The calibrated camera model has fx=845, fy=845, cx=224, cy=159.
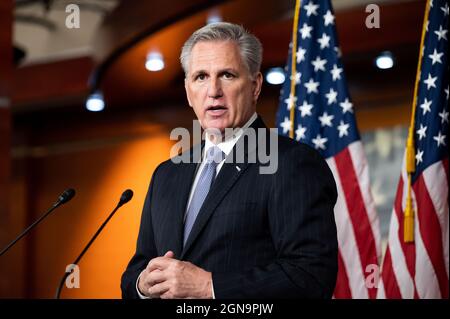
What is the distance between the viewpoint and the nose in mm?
2275

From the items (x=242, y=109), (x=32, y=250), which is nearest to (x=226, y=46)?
(x=242, y=109)

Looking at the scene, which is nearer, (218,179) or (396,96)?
(218,179)

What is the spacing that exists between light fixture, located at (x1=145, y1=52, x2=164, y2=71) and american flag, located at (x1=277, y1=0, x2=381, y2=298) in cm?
289

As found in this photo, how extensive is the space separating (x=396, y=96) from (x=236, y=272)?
5.38 meters

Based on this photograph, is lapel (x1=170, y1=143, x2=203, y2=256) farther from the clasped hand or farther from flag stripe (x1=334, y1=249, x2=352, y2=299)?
flag stripe (x1=334, y1=249, x2=352, y2=299)

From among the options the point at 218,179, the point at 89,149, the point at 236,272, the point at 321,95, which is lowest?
the point at 236,272

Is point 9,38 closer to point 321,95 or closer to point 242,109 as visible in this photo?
point 321,95

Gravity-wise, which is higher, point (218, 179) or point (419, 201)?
point (419, 201)

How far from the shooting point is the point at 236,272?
83.3 inches

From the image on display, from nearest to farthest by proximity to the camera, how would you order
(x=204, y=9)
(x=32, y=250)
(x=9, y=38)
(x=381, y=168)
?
(x=9, y=38) → (x=204, y=9) → (x=381, y=168) → (x=32, y=250)

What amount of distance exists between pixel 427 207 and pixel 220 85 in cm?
176

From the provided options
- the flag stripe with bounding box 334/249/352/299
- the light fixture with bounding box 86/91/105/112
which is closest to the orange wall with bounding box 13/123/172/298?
the light fixture with bounding box 86/91/105/112

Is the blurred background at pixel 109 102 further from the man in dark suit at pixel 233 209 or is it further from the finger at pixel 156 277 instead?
the finger at pixel 156 277

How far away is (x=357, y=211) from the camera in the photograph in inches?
151
